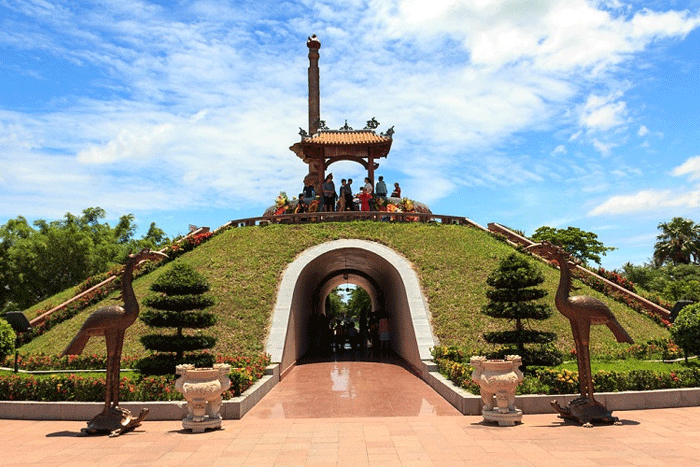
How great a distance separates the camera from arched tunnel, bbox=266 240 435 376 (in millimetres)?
15938

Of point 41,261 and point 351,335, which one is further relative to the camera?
point 41,261

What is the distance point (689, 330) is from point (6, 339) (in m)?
17.5

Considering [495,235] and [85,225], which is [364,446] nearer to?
[495,235]

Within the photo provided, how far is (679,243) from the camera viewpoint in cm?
4997

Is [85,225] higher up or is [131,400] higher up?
[85,225]

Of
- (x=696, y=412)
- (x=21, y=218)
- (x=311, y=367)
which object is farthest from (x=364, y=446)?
(x=21, y=218)

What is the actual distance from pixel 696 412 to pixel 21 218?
141ft

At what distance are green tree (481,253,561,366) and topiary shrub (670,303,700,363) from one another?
138 inches

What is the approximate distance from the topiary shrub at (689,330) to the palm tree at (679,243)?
141 feet

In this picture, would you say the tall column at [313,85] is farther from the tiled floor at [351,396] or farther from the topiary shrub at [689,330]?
the topiary shrub at [689,330]

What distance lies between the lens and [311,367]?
18031mm

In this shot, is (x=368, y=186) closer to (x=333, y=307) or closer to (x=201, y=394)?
(x=201, y=394)

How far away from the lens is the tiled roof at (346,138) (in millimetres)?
28516

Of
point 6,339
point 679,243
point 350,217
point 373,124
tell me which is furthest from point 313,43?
point 679,243
